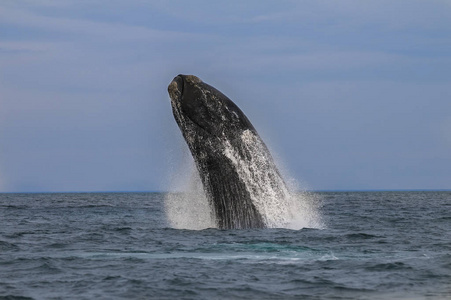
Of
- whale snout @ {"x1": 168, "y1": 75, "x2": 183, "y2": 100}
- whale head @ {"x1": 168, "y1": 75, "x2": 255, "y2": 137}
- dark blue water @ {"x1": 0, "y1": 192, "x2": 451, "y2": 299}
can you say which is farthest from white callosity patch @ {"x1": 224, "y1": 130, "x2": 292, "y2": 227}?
whale snout @ {"x1": 168, "y1": 75, "x2": 183, "y2": 100}

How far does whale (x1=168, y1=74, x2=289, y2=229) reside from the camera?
46.5 feet

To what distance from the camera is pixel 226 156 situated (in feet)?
47.0

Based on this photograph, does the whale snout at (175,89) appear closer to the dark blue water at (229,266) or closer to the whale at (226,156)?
the whale at (226,156)

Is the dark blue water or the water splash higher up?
the water splash

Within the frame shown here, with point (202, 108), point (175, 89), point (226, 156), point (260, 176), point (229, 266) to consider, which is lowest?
point (229, 266)

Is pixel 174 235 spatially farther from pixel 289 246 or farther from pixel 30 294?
pixel 30 294

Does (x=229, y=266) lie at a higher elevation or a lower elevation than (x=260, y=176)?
lower

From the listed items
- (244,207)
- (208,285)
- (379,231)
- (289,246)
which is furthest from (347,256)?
(379,231)

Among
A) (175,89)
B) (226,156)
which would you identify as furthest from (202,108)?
(226,156)

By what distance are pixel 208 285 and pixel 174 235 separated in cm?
618

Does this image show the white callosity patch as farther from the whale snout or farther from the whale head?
the whale snout

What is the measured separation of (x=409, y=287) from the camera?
9898 millimetres

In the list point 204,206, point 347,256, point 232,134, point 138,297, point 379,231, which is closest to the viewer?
point 138,297

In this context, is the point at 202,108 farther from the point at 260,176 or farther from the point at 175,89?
the point at 260,176
